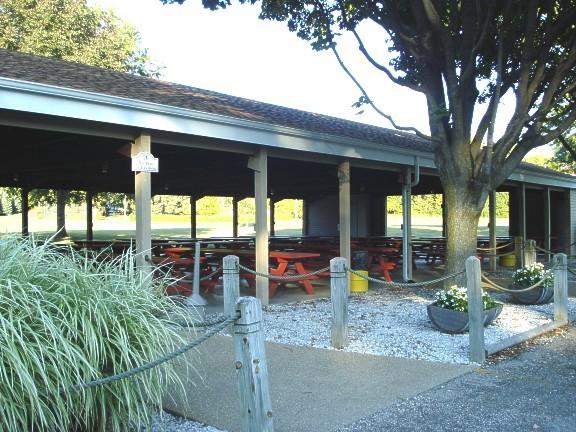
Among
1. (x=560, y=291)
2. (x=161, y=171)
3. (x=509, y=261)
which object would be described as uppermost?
(x=161, y=171)

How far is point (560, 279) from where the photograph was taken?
7.86m

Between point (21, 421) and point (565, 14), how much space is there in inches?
386

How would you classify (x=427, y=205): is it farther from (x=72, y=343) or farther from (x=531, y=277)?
(x=72, y=343)

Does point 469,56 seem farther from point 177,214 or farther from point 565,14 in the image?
point 177,214

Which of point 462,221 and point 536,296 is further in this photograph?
point 536,296

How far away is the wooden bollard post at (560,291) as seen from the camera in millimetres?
7754

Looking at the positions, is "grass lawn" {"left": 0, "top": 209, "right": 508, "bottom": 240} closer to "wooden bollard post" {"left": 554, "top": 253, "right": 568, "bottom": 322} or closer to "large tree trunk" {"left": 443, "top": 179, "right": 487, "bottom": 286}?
"large tree trunk" {"left": 443, "top": 179, "right": 487, "bottom": 286}

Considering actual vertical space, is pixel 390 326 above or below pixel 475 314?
below

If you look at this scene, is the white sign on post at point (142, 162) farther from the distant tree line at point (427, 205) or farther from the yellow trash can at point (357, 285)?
the distant tree line at point (427, 205)

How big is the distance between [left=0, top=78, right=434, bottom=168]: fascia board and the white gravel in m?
2.82

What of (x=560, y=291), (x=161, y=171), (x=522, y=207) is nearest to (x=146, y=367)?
(x=560, y=291)

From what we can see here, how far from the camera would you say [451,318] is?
270 inches

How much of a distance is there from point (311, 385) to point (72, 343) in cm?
245

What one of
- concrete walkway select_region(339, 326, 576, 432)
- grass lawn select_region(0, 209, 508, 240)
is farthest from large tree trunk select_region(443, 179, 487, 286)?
grass lawn select_region(0, 209, 508, 240)
